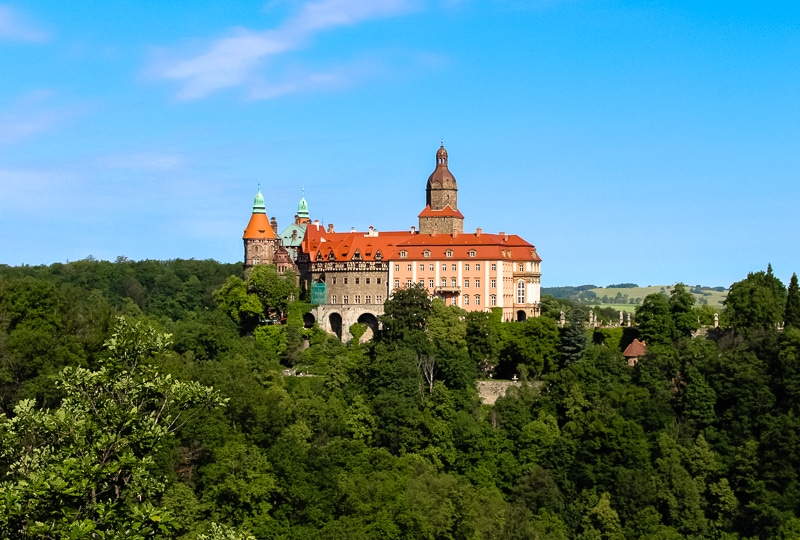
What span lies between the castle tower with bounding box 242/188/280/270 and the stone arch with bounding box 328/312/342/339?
6144mm

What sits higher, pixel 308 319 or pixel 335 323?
pixel 308 319

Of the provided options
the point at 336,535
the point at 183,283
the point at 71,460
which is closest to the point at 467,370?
the point at 336,535

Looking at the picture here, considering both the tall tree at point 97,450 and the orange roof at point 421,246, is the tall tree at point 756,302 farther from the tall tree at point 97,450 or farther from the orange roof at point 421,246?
the tall tree at point 97,450

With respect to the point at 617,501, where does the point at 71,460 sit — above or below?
above

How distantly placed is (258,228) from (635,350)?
2839 cm

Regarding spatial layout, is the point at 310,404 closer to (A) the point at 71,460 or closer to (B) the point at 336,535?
(B) the point at 336,535

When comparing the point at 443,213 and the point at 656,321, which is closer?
the point at 656,321

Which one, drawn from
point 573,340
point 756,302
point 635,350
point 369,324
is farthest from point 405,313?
point 756,302

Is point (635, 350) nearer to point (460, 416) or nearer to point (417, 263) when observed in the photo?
point (460, 416)

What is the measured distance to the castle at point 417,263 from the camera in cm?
7856

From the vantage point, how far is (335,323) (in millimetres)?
80812

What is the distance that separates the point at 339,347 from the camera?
76.1 metres

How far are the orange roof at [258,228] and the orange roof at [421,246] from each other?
2.77 metres

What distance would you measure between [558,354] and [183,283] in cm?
5979
